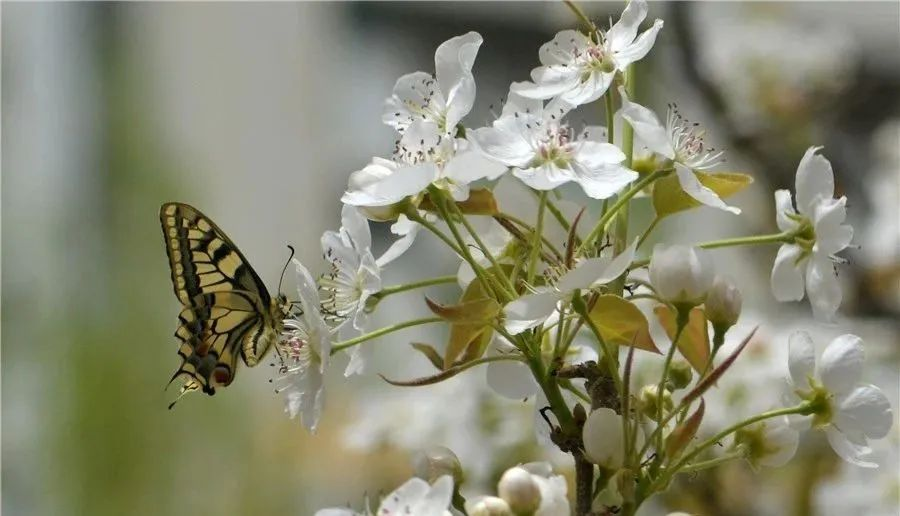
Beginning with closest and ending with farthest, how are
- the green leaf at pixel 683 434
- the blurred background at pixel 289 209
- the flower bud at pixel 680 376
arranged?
1. the green leaf at pixel 683 434
2. the flower bud at pixel 680 376
3. the blurred background at pixel 289 209

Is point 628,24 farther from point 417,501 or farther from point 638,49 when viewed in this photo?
point 417,501

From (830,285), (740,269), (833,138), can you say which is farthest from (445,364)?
(833,138)

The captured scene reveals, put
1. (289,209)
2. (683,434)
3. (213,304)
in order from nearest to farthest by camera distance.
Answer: (683,434) → (213,304) → (289,209)

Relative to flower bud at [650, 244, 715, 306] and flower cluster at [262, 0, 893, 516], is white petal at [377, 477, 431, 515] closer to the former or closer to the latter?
flower cluster at [262, 0, 893, 516]

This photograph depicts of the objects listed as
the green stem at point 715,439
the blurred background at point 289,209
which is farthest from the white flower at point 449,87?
the blurred background at point 289,209

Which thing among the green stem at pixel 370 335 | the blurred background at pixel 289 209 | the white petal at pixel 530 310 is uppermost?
the white petal at pixel 530 310

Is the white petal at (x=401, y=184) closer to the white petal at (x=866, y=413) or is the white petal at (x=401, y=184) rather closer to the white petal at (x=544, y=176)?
the white petal at (x=544, y=176)

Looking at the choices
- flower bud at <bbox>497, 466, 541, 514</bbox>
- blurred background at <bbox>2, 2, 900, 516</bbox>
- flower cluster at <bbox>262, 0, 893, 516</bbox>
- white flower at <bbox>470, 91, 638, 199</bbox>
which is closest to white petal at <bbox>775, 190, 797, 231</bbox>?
flower cluster at <bbox>262, 0, 893, 516</bbox>

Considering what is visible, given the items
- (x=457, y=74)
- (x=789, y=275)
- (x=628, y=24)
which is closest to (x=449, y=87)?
(x=457, y=74)
